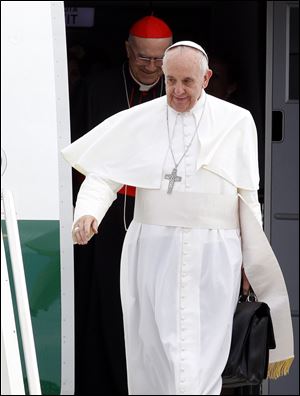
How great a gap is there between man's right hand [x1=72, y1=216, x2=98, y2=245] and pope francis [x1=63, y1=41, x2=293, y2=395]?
70 millimetres

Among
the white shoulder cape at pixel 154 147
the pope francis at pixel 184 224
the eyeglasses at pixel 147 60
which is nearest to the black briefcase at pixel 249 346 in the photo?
the pope francis at pixel 184 224

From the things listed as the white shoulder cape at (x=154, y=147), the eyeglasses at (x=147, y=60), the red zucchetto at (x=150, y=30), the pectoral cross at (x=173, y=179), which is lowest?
the pectoral cross at (x=173, y=179)

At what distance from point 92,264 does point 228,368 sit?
209 cm

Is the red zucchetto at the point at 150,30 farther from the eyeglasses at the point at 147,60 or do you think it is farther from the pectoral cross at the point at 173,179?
the pectoral cross at the point at 173,179

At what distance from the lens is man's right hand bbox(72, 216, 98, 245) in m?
5.12

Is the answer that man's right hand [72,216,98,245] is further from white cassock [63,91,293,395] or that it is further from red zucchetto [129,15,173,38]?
red zucchetto [129,15,173,38]

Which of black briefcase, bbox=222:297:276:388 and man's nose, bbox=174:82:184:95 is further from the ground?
man's nose, bbox=174:82:184:95

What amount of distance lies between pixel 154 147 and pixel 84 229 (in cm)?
53

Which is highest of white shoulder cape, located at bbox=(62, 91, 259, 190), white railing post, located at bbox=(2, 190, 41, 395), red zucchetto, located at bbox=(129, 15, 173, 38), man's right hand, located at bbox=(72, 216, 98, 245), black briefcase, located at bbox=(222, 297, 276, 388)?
red zucchetto, located at bbox=(129, 15, 173, 38)

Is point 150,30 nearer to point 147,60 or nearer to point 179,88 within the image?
point 147,60

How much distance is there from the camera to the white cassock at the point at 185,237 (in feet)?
17.5

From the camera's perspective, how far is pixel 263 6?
27.3 feet

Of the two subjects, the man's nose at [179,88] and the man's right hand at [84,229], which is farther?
the man's nose at [179,88]

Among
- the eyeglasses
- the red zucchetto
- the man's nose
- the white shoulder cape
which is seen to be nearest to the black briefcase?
the white shoulder cape
